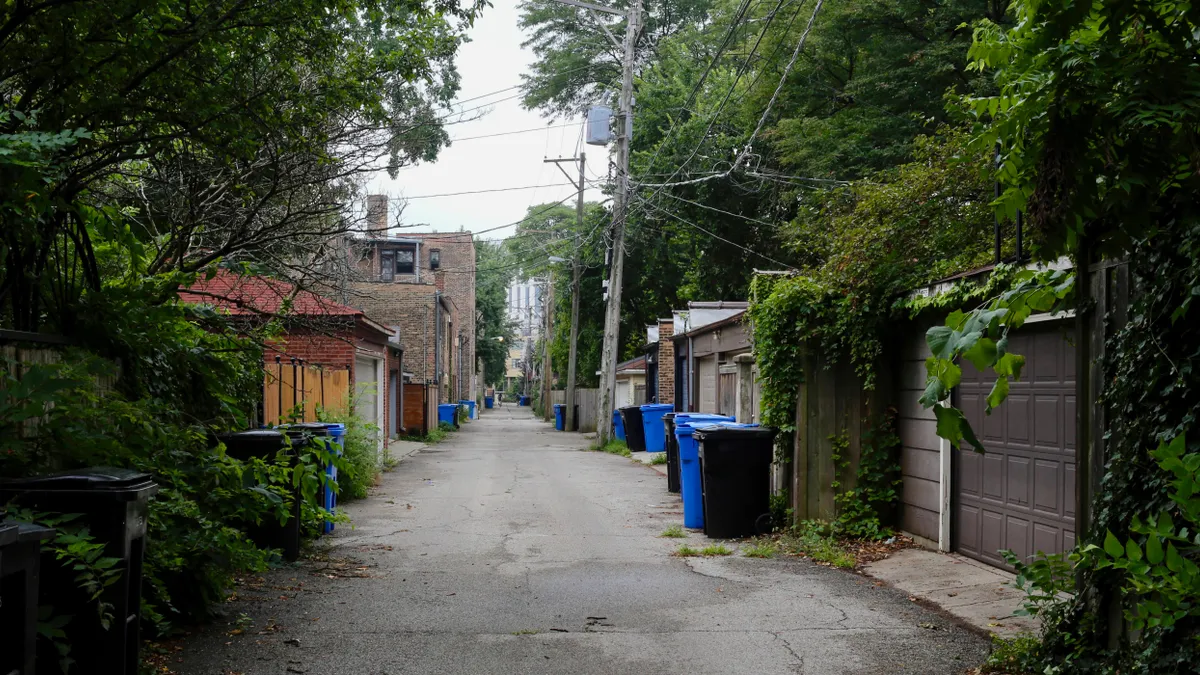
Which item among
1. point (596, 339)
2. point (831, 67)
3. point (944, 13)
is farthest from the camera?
point (596, 339)

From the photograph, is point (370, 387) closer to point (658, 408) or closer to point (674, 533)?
point (658, 408)

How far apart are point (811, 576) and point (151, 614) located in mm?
5798

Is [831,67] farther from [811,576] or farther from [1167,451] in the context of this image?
[1167,451]

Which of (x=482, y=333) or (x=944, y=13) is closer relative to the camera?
(x=944, y=13)

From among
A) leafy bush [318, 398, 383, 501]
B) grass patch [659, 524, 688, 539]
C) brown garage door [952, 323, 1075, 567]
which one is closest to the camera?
brown garage door [952, 323, 1075, 567]

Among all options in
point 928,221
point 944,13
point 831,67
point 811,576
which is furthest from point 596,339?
point 811,576

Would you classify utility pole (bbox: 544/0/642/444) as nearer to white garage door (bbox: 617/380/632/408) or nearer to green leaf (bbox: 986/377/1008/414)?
white garage door (bbox: 617/380/632/408)

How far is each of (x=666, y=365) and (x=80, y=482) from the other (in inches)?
1005

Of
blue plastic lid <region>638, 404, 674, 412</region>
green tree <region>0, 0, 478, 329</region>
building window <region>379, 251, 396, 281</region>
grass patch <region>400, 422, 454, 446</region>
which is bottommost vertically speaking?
grass patch <region>400, 422, 454, 446</region>

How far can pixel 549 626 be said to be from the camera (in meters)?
7.02

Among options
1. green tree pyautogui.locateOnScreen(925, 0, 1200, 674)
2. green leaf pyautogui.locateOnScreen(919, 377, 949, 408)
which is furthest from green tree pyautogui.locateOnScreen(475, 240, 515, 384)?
green leaf pyautogui.locateOnScreen(919, 377, 949, 408)

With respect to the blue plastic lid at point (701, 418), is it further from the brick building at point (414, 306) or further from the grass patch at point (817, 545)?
the brick building at point (414, 306)

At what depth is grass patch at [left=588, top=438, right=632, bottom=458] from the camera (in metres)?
26.7

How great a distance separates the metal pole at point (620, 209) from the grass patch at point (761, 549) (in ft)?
60.0
